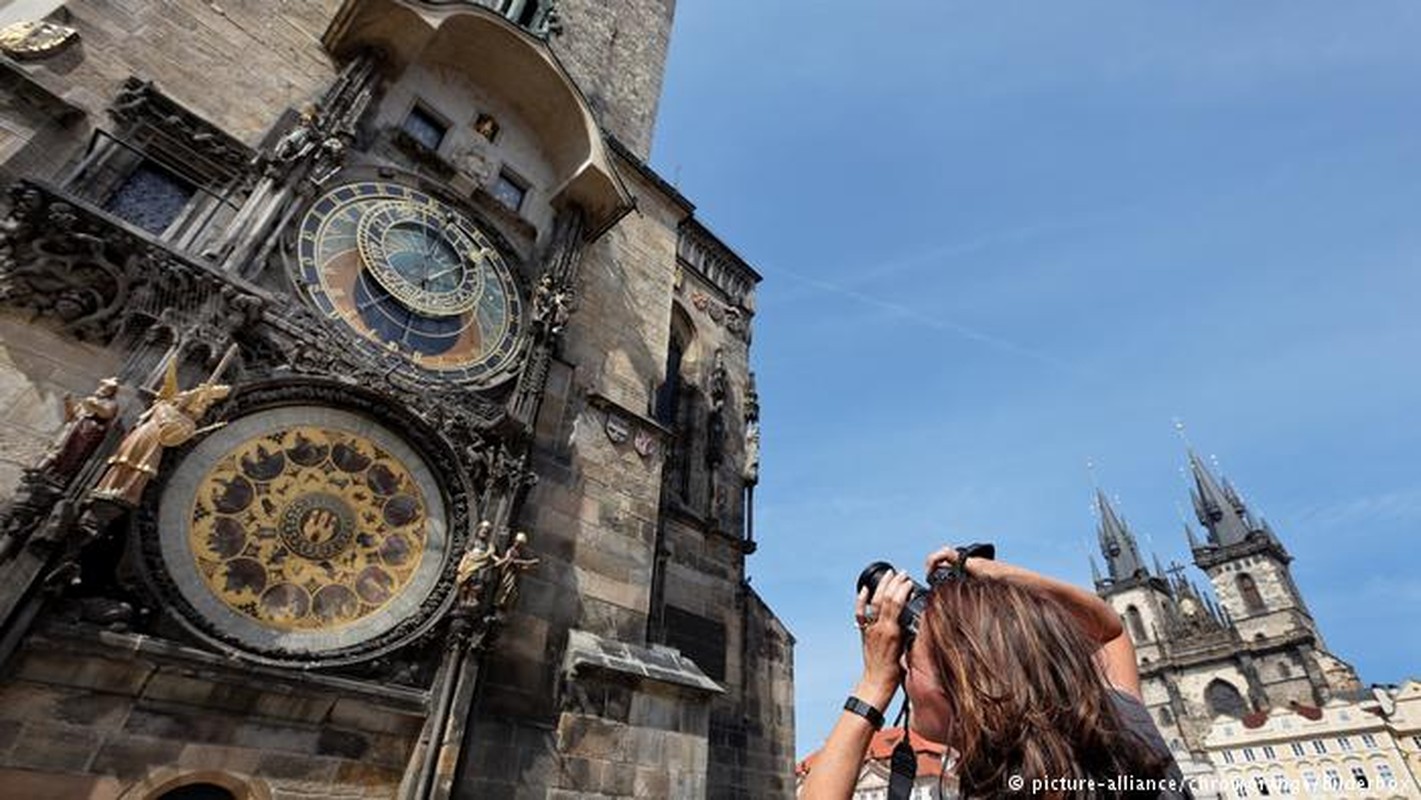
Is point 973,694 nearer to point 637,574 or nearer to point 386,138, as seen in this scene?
point 637,574

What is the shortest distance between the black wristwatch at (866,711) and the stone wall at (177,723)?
5461 mm

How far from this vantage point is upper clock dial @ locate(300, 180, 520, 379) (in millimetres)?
7016

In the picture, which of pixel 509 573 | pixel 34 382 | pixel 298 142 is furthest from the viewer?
pixel 298 142

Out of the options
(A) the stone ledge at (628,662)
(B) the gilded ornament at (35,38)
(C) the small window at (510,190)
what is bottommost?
(A) the stone ledge at (628,662)

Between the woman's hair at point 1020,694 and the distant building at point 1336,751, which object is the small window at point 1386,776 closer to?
the distant building at point 1336,751

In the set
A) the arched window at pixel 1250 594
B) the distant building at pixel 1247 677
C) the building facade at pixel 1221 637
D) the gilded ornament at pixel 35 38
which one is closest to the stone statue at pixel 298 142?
the gilded ornament at pixel 35 38

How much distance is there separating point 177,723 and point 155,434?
2165mm

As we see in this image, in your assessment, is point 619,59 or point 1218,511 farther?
point 1218,511

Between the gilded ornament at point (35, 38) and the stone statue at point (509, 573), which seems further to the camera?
the stone statue at point (509, 573)

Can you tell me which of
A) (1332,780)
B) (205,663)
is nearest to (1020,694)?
(205,663)

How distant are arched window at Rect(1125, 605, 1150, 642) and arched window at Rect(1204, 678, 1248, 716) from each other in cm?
762

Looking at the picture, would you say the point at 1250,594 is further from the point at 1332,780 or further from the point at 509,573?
the point at 509,573

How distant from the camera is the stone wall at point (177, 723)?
438 cm

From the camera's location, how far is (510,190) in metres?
9.83
